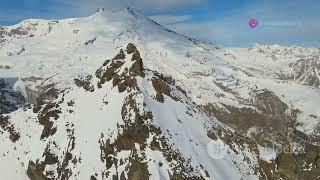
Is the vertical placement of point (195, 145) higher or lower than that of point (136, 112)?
lower

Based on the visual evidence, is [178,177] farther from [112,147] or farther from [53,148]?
[53,148]

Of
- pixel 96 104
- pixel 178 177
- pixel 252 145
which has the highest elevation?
pixel 96 104

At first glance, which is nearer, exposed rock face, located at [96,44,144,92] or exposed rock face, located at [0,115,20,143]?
exposed rock face, located at [96,44,144,92]

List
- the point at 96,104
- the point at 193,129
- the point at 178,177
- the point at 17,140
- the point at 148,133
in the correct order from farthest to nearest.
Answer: the point at 17,140
the point at 96,104
the point at 193,129
the point at 148,133
the point at 178,177

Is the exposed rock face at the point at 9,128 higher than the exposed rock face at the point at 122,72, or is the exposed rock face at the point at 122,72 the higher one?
the exposed rock face at the point at 122,72

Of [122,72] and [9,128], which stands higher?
[122,72]

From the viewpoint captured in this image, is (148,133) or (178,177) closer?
(178,177)

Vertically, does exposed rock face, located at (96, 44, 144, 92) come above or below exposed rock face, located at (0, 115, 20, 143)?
above

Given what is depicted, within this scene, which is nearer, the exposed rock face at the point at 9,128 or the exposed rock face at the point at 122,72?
the exposed rock face at the point at 122,72

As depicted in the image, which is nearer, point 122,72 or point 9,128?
point 122,72

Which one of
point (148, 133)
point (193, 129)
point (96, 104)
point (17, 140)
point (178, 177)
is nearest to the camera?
point (178, 177)

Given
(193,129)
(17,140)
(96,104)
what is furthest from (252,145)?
(17,140)
